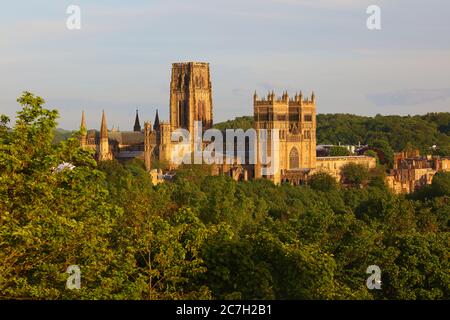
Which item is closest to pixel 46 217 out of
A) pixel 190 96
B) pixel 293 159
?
pixel 293 159

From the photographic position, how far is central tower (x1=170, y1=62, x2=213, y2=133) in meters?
172

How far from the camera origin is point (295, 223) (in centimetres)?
5391

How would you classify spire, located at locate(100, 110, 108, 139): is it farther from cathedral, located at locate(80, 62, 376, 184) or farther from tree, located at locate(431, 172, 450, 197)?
tree, located at locate(431, 172, 450, 197)

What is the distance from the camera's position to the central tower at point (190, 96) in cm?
17212

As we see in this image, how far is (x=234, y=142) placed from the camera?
170 metres

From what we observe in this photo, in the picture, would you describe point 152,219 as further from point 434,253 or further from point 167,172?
point 167,172

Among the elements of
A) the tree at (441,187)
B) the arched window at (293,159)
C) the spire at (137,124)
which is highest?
the spire at (137,124)

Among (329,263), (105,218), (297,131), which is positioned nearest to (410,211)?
(329,263)

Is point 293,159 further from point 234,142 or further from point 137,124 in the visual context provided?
point 137,124

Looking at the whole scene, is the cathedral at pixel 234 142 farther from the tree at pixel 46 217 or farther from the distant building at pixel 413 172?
the tree at pixel 46 217

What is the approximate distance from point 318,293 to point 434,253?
11051mm

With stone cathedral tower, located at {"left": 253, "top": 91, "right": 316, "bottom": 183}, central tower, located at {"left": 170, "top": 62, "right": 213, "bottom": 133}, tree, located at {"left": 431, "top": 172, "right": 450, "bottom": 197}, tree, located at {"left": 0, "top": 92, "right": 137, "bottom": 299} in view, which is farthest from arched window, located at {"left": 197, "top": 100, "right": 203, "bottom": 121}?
tree, located at {"left": 0, "top": 92, "right": 137, "bottom": 299}

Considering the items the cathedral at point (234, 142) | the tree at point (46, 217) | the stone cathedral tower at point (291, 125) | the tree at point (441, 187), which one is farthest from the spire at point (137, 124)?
the tree at point (46, 217)
